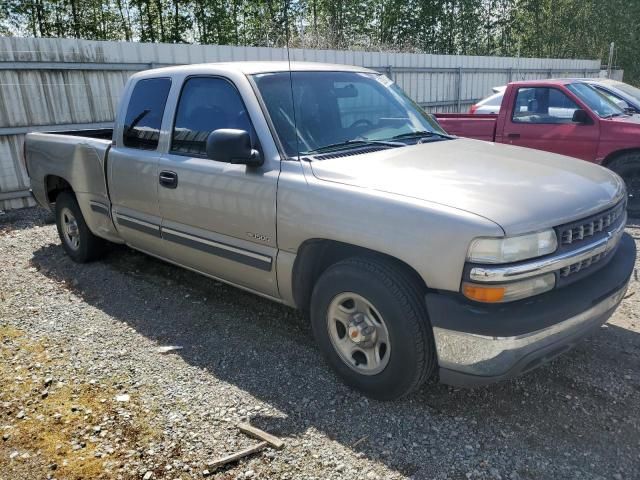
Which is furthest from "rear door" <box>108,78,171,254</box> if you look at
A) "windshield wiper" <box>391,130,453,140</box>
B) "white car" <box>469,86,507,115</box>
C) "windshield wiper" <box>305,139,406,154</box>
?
"white car" <box>469,86,507,115</box>

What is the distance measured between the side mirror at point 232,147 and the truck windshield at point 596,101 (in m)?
5.50

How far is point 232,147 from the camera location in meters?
3.20

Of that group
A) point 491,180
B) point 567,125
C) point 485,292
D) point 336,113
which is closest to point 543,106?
point 567,125

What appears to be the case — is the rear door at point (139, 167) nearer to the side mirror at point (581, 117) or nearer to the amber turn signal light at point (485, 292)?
the amber turn signal light at point (485, 292)

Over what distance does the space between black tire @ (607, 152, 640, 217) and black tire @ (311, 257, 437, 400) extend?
5152 mm

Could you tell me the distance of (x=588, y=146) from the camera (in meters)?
6.90

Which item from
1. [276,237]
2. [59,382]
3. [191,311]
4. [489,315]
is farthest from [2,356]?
[489,315]

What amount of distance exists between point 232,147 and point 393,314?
1362mm

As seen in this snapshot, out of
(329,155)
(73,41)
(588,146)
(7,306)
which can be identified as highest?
(73,41)

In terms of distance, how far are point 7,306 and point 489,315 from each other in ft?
13.8

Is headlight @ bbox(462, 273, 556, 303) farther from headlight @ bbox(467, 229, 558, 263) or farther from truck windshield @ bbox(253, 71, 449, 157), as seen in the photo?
truck windshield @ bbox(253, 71, 449, 157)

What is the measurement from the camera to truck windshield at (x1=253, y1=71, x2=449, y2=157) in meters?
3.47

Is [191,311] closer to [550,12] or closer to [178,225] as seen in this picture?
[178,225]

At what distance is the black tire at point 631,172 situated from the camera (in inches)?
262
